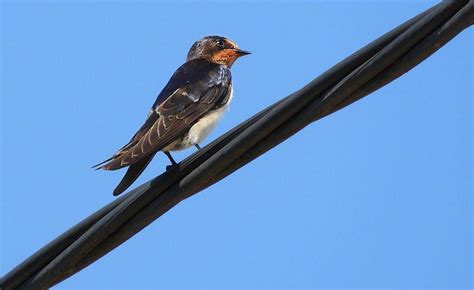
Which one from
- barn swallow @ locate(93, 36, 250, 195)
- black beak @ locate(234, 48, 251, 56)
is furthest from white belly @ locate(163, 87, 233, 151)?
black beak @ locate(234, 48, 251, 56)

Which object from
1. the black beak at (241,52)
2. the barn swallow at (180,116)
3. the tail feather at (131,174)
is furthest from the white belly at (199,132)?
the black beak at (241,52)

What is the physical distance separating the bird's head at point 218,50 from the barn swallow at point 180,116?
0.53 meters

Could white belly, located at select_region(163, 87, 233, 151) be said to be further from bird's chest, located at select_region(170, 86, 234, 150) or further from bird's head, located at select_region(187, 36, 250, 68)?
bird's head, located at select_region(187, 36, 250, 68)

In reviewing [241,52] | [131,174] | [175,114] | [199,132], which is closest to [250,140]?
[131,174]

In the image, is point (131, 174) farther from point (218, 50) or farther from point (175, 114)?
point (218, 50)

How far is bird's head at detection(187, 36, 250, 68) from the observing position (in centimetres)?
755

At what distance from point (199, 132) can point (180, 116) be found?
9.3 inches

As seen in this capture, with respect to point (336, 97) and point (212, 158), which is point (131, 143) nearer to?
point (212, 158)

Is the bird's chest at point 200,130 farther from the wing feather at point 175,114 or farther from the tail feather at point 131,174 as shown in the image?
the tail feather at point 131,174

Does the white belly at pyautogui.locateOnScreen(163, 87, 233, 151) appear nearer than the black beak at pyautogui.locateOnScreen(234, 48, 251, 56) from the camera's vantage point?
Yes

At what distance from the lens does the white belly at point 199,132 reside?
5.59 meters

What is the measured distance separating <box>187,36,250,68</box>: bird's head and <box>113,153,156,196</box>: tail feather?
2571 millimetres

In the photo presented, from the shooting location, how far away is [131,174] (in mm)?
5039

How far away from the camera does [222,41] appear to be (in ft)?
25.1
